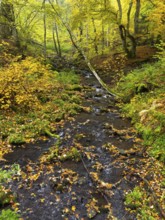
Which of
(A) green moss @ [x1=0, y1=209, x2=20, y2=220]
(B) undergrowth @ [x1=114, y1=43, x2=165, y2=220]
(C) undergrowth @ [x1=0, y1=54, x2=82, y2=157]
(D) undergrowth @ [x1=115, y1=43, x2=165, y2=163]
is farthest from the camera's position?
(C) undergrowth @ [x1=0, y1=54, x2=82, y2=157]

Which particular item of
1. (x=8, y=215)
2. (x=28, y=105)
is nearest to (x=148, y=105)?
(x=28, y=105)

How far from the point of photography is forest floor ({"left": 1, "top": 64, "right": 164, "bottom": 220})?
5461 millimetres

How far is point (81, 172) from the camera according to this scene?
687 centimetres

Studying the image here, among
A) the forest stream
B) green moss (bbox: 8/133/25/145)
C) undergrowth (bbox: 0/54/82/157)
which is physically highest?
undergrowth (bbox: 0/54/82/157)

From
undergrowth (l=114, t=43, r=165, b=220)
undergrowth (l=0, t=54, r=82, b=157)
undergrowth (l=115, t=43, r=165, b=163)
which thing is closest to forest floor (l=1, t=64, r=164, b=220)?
undergrowth (l=114, t=43, r=165, b=220)

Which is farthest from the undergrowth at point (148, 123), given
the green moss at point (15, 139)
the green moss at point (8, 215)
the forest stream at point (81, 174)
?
the green moss at point (15, 139)

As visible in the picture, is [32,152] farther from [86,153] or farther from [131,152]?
[131,152]

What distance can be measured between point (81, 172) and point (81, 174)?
0.32 feet

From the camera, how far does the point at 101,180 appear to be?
255 inches

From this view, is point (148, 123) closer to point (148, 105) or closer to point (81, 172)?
point (148, 105)

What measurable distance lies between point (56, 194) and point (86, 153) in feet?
7.10

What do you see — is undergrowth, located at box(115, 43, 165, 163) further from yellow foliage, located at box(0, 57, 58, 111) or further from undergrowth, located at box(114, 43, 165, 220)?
yellow foliage, located at box(0, 57, 58, 111)

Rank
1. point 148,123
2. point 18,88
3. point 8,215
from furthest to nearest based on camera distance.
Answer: point 18,88
point 148,123
point 8,215

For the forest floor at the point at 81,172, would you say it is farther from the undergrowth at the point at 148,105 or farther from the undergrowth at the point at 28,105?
the undergrowth at the point at 28,105
